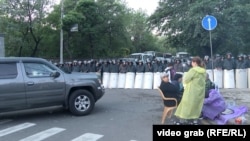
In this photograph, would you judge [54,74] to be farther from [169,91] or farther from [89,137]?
[169,91]

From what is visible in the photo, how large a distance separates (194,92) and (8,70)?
5.09 m

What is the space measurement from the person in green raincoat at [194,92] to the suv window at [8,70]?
15.6ft

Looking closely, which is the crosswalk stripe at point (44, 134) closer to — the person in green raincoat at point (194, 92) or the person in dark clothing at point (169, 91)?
the person in dark clothing at point (169, 91)

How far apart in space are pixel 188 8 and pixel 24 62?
20.6 meters

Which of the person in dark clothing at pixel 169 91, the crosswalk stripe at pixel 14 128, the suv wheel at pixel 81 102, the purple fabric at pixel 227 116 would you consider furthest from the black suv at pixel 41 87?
the purple fabric at pixel 227 116

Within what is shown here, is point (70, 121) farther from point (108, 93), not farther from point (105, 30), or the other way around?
point (105, 30)

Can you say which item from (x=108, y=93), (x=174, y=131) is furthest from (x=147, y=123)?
(x=108, y=93)

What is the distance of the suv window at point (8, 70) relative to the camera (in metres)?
10.2

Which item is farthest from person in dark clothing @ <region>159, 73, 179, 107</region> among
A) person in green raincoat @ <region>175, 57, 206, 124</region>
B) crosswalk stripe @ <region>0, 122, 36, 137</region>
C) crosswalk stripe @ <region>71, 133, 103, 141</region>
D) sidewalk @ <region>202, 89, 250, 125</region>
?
crosswalk stripe @ <region>0, 122, 36, 137</region>

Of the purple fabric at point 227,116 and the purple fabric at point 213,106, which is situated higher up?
the purple fabric at point 213,106

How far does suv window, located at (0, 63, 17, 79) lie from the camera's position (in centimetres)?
1018

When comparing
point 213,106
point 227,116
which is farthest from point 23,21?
point 227,116

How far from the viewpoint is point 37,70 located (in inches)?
422

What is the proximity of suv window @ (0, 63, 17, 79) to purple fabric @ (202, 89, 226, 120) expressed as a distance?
5.12 m
